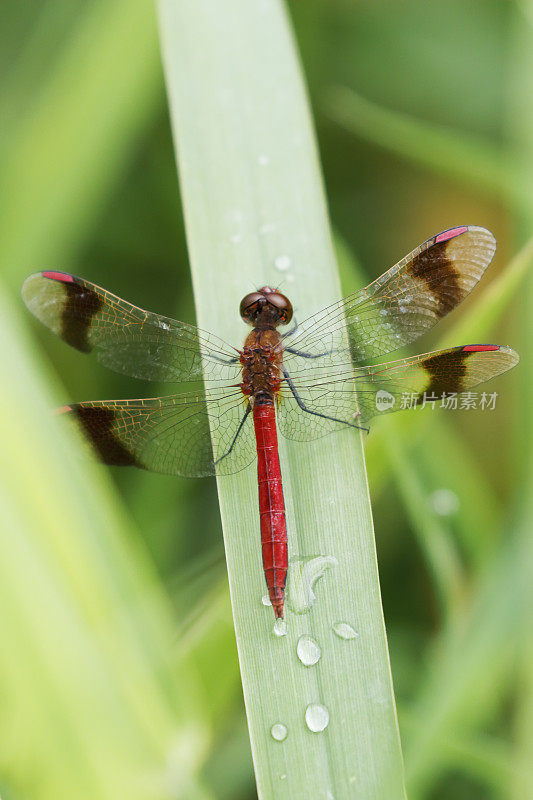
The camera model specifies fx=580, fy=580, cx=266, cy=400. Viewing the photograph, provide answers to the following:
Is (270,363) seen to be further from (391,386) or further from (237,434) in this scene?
(391,386)

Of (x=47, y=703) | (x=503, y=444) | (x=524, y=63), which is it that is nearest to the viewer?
(x=47, y=703)

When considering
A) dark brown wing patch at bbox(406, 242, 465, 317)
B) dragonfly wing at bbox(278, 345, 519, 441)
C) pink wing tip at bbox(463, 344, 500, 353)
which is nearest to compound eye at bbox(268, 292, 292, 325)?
dragonfly wing at bbox(278, 345, 519, 441)

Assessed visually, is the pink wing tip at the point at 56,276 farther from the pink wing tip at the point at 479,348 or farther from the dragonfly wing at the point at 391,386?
the pink wing tip at the point at 479,348

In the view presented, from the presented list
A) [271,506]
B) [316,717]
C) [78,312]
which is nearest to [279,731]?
[316,717]

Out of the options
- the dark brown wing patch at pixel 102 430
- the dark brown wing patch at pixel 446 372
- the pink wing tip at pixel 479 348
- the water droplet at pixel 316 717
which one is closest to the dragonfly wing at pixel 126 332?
the dark brown wing patch at pixel 102 430

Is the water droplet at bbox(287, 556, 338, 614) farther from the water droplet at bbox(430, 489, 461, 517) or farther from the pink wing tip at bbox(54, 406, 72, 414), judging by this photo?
the pink wing tip at bbox(54, 406, 72, 414)

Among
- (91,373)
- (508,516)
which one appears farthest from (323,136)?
(508,516)

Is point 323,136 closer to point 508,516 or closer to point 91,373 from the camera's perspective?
point 91,373
